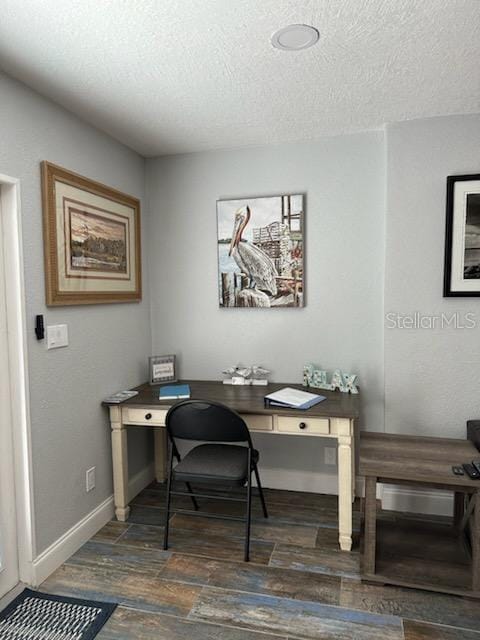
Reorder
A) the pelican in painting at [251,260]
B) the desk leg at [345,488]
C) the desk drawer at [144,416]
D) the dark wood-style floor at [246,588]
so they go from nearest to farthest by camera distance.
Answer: the dark wood-style floor at [246,588], the desk leg at [345,488], the desk drawer at [144,416], the pelican in painting at [251,260]

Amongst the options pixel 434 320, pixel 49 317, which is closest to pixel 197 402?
pixel 49 317

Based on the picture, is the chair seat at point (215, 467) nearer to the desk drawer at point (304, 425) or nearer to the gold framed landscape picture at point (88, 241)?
the desk drawer at point (304, 425)

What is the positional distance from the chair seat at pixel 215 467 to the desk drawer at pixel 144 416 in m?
0.28

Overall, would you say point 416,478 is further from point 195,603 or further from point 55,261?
point 55,261

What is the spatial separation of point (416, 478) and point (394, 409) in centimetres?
75

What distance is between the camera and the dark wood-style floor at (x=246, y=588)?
174 centimetres

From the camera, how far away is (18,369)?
195 centimetres

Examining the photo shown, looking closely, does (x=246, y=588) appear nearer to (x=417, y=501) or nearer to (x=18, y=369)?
(x=417, y=501)

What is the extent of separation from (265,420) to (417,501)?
113cm

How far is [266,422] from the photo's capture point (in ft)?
7.73

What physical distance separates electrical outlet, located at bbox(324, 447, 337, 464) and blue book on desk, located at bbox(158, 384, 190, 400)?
3.36ft

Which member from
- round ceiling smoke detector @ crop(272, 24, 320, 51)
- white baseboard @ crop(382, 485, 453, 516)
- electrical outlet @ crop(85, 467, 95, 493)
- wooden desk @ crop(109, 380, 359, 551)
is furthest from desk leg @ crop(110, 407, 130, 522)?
round ceiling smoke detector @ crop(272, 24, 320, 51)

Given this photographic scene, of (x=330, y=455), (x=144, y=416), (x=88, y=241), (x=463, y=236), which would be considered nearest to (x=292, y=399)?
(x=330, y=455)

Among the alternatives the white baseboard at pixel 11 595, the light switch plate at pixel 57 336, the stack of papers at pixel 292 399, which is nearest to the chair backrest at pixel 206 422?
the stack of papers at pixel 292 399
